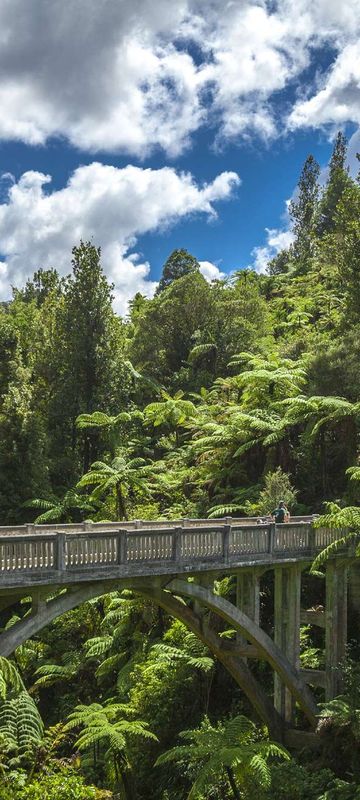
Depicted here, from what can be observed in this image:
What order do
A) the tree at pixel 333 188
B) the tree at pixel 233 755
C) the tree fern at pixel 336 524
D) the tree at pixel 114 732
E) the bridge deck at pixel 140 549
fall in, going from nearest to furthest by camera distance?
the bridge deck at pixel 140 549 → the tree at pixel 233 755 → the tree at pixel 114 732 → the tree fern at pixel 336 524 → the tree at pixel 333 188

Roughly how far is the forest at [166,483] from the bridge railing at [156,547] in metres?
1.35

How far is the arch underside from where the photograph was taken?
11.4 metres

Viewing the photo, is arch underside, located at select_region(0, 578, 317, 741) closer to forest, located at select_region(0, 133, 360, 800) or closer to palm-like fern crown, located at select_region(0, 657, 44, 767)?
forest, located at select_region(0, 133, 360, 800)

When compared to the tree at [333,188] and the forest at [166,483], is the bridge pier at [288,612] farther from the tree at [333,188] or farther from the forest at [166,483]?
the tree at [333,188]

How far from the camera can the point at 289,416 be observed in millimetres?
25859

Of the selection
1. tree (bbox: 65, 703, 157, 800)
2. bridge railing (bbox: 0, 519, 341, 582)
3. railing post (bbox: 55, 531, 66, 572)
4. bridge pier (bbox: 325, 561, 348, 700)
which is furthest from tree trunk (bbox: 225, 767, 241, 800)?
railing post (bbox: 55, 531, 66, 572)

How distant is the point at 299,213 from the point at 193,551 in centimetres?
7600

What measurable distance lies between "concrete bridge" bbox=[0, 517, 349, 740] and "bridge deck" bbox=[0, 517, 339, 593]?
0.7 inches

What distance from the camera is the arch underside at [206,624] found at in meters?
11.4

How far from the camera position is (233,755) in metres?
13.4

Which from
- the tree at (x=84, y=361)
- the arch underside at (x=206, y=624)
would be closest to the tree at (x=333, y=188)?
the tree at (x=84, y=361)

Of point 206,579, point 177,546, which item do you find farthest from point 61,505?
point 177,546

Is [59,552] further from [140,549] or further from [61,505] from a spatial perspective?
[61,505]

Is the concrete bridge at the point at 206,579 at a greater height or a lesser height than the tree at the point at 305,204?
lesser
